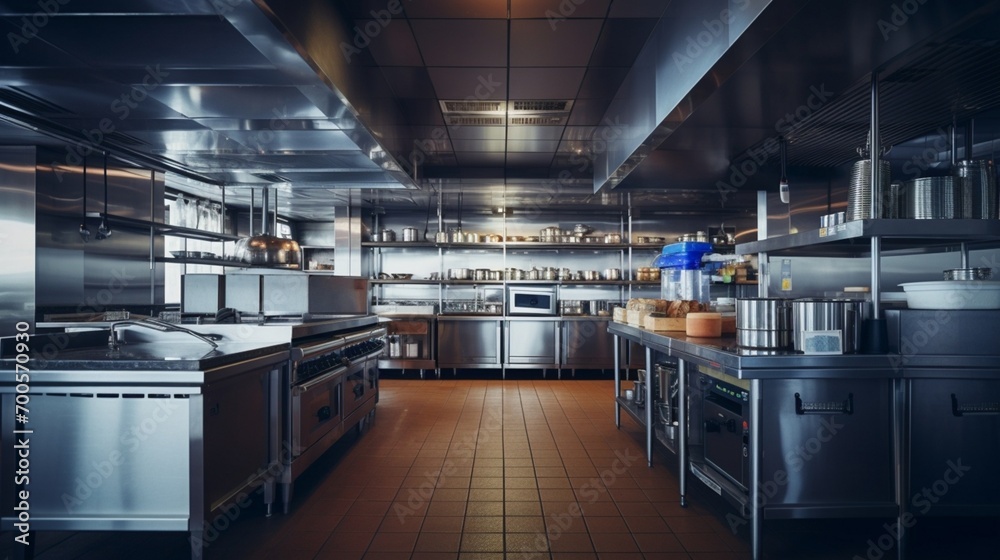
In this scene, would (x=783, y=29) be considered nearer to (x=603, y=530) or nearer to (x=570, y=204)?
(x=603, y=530)

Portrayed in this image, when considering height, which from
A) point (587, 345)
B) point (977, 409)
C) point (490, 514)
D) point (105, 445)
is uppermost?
point (977, 409)

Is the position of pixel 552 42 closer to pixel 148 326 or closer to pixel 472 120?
pixel 472 120

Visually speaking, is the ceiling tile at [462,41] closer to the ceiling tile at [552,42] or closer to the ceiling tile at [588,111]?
the ceiling tile at [552,42]

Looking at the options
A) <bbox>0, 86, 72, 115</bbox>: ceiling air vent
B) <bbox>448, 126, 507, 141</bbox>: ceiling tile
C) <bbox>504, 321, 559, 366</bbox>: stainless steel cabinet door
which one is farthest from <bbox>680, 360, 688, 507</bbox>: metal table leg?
<bbox>504, 321, 559, 366</bbox>: stainless steel cabinet door

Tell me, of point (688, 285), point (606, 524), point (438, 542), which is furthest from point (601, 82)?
point (438, 542)

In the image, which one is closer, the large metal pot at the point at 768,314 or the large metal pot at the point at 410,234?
the large metal pot at the point at 768,314

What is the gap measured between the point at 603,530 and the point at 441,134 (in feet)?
12.9

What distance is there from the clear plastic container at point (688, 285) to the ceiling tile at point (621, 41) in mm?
1705

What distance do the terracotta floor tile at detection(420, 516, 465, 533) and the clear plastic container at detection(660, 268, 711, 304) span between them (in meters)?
2.48

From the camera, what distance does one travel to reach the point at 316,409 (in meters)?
3.23

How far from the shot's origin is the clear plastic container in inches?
166

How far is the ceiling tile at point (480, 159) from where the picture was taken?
→ 19.2 ft

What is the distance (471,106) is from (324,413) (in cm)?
271

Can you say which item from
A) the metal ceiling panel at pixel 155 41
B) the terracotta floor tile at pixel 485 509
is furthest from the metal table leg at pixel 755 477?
the metal ceiling panel at pixel 155 41
